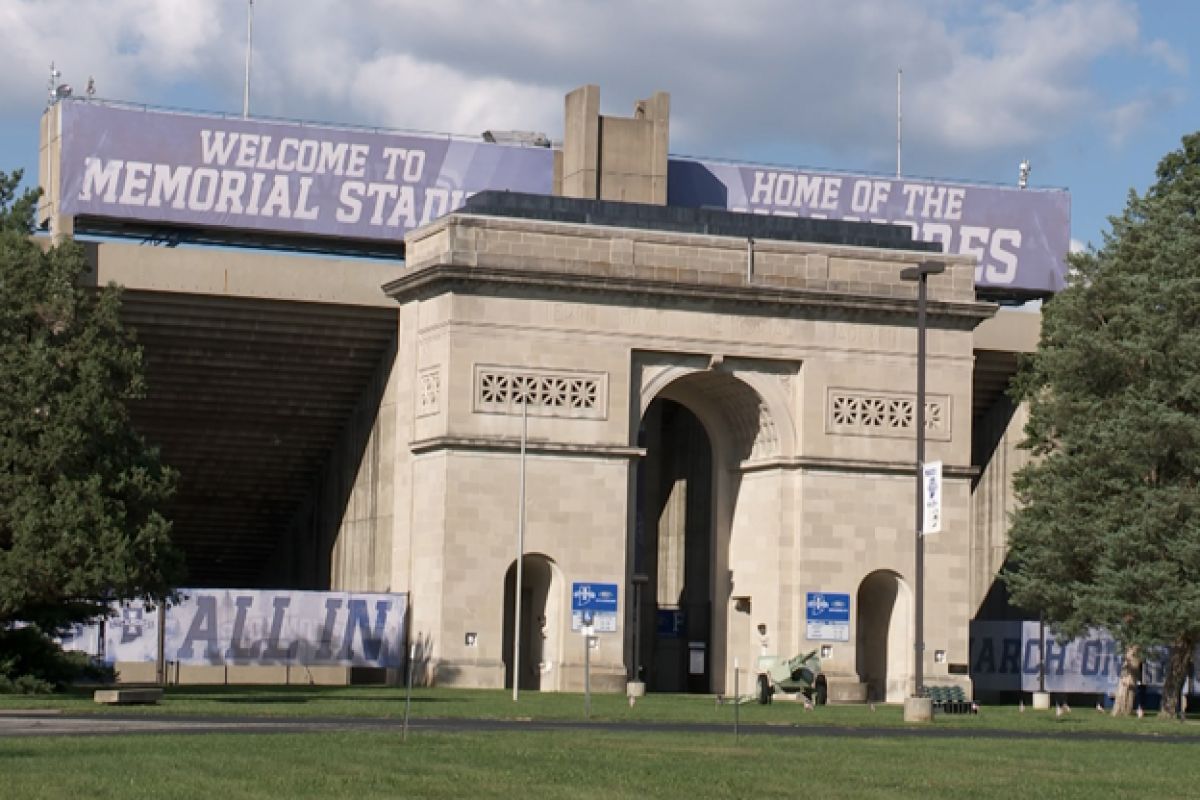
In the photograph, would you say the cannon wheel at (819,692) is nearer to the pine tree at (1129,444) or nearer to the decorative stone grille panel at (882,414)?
the pine tree at (1129,444)

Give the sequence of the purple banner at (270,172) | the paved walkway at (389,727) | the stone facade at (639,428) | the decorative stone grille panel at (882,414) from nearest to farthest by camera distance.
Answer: the paved walkway at (389,727) → the stone facade at (639,428) → the decorative stone grille panel at (882,414) → the purple banner at (270,172)

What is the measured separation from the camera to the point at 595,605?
68688 mm

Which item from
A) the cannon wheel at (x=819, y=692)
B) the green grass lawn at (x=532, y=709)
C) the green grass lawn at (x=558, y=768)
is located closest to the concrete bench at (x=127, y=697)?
the green grass lawn at (x=532, y=709)

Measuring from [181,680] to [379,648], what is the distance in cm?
602

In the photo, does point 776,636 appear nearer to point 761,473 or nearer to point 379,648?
point 761,473

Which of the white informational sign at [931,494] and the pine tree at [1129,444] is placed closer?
the white informational sign at [931,494]

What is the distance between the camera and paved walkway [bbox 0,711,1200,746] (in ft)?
127

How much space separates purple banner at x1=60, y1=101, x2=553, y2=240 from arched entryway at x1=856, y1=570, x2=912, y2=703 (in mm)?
20239

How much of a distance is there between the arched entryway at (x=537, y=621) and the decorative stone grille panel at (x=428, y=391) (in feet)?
16.7

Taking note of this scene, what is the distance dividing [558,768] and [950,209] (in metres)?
63.2

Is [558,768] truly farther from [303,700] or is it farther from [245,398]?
[245,398]

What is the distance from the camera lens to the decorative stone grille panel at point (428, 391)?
68500mm

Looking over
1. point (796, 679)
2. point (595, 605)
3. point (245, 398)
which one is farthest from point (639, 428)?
point (245, 398)

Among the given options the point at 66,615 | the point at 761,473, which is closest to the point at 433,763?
the point at 66,615
